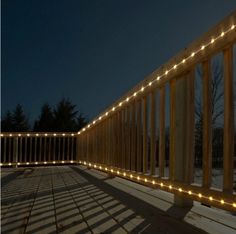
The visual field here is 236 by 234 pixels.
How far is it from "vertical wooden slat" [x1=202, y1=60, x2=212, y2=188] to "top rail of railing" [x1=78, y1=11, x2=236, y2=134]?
11 cm

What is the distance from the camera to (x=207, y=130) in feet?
6.87

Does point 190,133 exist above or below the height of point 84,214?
above

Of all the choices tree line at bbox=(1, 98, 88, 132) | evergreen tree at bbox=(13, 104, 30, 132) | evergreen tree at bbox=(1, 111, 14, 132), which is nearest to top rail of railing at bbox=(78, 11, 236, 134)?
tree line at bbox=(1, 98, 88, 132)

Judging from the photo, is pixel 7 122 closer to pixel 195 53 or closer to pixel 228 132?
pixel 195 53

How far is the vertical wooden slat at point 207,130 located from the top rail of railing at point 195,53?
4.2 inches

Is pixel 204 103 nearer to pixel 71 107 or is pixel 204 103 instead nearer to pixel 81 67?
pixel 71 107

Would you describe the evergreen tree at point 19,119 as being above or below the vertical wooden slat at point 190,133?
above

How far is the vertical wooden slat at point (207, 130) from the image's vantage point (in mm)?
2066

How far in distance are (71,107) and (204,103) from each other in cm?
1774

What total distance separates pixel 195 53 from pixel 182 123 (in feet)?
1.74

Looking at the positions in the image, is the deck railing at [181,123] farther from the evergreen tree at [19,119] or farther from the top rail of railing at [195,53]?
the evergreen tree at [19,119]

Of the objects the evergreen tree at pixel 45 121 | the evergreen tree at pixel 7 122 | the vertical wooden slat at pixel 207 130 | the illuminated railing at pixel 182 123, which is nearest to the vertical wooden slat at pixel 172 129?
the illuminated railing at pixel 182 123

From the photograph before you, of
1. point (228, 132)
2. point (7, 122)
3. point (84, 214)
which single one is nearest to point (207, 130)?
point (228, 132)

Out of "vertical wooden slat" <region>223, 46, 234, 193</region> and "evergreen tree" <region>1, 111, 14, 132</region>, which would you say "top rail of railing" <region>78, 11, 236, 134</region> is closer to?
"vertical wooden slat" <region>223, 46, 234, 193</region>
